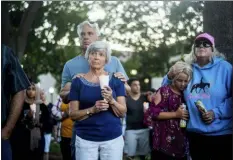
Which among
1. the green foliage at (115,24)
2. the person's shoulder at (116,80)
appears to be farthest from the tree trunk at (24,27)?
the person's shoulder at (116,80)

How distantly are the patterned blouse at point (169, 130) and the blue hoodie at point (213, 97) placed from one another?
8.9 inches

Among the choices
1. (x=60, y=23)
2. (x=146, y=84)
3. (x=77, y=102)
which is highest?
(x=60, y=23)

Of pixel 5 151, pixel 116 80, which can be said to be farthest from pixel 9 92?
pixel 116 80

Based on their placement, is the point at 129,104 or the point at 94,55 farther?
the point at 129,104

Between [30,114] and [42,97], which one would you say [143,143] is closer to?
[42,97]

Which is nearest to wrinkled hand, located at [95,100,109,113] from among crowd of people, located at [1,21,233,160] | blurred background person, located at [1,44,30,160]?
crowd of people, located at [1,21,233,160]

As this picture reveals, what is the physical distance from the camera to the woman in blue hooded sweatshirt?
116 inches

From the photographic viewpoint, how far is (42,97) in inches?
238

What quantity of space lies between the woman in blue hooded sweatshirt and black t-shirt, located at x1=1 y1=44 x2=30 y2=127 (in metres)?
1.25

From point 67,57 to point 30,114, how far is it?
36.7 feet

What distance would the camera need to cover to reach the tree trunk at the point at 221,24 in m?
3.71

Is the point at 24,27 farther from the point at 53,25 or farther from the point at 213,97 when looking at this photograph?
the point at 213,97

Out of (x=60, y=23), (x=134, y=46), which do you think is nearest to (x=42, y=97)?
(x=60, y=23)

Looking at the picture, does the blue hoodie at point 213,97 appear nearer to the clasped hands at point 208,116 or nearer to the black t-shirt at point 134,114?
the clasped hands at point 208,116
